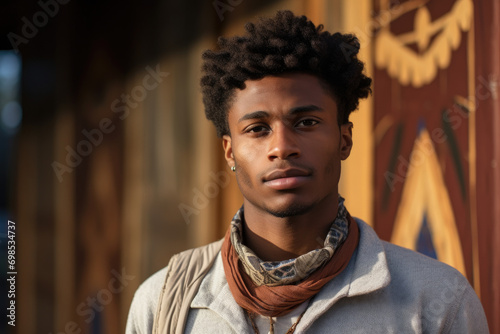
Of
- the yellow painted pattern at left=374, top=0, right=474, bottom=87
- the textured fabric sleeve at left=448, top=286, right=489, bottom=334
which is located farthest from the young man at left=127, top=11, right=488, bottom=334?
the yellow painted pattern at left=374, top=0, right=474, bottom=87

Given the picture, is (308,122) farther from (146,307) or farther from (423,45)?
(423,45)

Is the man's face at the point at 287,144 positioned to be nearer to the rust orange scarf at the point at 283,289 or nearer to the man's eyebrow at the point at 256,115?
the man's eyebrow at the point at 256,115

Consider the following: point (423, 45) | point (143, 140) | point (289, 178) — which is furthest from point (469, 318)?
point (143, 140)

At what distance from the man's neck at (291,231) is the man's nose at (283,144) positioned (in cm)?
21

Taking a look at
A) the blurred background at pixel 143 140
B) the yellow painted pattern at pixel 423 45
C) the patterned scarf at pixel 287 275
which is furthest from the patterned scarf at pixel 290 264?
the yellow painted pattern at pixel 423 45

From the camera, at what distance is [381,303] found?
6.36 feet

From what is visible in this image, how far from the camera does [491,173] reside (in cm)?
269

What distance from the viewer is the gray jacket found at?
1.91 metres

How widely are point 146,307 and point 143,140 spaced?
2.25 meters

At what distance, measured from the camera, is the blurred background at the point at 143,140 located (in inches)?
121

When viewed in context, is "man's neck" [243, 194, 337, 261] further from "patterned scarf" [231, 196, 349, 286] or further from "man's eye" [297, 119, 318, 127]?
"man's eye" [297, 119, 318, 127]

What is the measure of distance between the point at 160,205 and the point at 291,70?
7.79ft

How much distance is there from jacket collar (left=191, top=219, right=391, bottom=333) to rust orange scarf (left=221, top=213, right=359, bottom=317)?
31mm

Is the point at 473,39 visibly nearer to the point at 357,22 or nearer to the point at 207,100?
A: the point at 357,22
